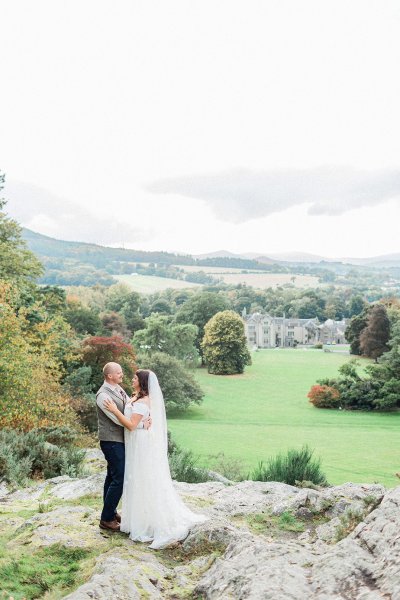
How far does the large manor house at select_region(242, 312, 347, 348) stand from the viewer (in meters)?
106

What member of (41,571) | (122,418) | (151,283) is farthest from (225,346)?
(151,283)

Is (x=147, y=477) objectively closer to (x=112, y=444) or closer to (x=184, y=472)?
(x=112, y=444)

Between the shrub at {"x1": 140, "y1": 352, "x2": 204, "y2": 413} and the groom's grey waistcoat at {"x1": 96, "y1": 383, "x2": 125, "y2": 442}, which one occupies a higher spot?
the groom's grey waistcoat at {"x1": 96, "y1": 383, "x2": 125, "y2": 442}

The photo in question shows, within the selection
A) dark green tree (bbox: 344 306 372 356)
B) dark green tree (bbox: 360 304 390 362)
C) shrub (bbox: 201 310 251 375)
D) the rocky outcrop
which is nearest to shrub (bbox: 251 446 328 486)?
the rocky outcrop

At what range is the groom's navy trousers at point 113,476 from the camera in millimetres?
6840

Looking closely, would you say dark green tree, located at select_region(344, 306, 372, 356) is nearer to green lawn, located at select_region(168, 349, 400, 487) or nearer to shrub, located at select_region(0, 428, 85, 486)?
green lawn, located at select_region(168, 349, 400, 487)

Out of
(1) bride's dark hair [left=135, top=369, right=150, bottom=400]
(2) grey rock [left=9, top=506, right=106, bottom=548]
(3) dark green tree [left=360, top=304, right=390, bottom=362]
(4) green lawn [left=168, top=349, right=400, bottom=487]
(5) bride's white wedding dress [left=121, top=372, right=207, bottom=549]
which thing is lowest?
(4) green lawn [left=168, top=349, right=400, bottom=487]

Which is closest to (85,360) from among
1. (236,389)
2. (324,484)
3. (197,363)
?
(324,484)

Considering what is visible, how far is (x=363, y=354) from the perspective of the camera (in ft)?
236

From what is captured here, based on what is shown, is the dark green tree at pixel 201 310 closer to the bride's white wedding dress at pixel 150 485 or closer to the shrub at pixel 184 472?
the shrub at pixel 184 472

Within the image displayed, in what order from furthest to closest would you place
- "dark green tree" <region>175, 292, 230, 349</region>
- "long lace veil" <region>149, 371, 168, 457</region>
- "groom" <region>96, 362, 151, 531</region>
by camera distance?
"dark green tree" <region>175, 292, 230, 349</region> → "long lace veil" <region>149, 371, 168, 457</region> → "groom" <region>96, 362, 151, 531</region>

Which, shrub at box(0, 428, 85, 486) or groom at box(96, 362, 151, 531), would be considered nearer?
groom at box(96, 362, 151, 531)

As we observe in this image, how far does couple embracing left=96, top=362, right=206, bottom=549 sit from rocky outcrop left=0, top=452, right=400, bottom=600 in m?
0.29

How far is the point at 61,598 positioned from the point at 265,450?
25.6m
